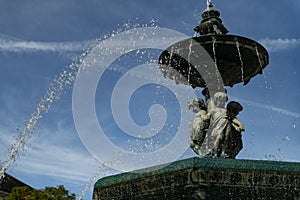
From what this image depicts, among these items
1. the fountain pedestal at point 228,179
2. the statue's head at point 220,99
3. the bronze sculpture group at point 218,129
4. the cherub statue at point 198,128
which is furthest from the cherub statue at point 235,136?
the fountain pedestal at point 228,179

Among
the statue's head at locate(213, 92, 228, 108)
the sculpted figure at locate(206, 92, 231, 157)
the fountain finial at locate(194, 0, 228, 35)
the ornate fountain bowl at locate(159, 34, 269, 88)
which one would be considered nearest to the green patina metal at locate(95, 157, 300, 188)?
the sculpted figure at locate(206, 92, 231, 157)

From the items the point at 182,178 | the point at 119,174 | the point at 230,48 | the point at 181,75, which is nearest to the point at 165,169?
the point at 182,178

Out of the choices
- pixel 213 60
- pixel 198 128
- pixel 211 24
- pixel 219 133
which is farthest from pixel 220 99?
pixel 211 24

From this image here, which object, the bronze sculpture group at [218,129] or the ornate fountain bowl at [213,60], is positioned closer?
the bronze sculpture group at [218,129]

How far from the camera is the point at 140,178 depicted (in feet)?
20.8

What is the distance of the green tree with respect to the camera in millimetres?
29653

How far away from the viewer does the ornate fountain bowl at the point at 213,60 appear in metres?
8.10

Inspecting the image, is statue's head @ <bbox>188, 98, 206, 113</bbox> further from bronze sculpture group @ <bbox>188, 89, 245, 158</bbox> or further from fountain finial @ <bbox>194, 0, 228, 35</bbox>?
fountain finial @ <bbox>194, 0, 228, 35</bbox>

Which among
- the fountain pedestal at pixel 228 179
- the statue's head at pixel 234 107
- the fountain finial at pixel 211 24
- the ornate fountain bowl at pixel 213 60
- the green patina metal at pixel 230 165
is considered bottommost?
the fountain pedestal at pixel 228 179

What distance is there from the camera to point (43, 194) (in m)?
29.8

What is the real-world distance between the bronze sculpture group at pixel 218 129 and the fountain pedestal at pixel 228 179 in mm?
1703

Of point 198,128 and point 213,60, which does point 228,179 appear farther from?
point 213,60

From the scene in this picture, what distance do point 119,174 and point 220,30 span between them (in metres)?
4.06

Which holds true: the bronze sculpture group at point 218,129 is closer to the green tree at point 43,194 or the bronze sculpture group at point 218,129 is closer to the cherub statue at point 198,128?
the cherub statue at point 198,128
